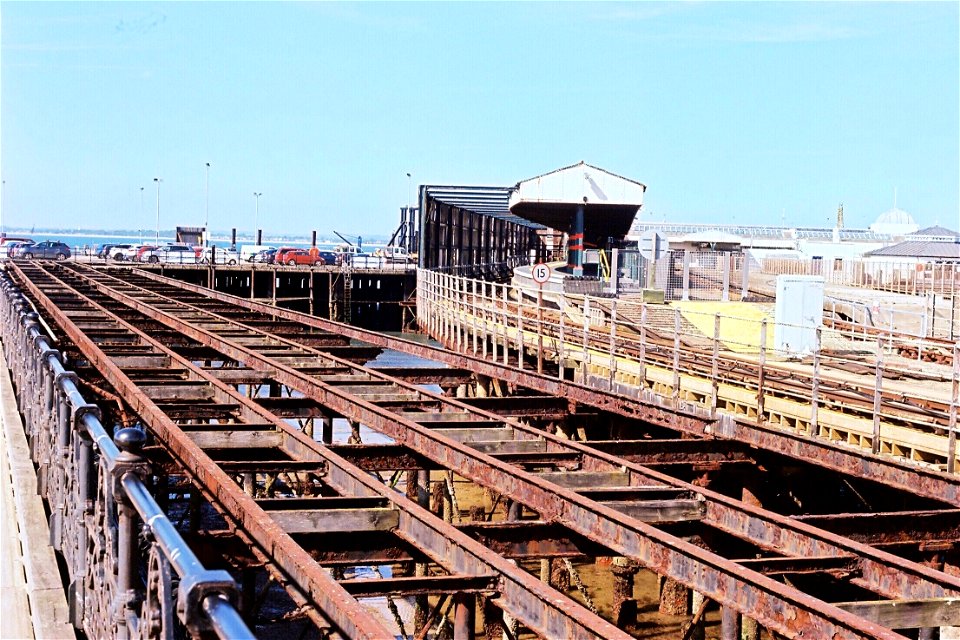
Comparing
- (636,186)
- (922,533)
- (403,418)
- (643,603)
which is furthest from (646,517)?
(636,186)

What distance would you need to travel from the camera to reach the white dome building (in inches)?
4387

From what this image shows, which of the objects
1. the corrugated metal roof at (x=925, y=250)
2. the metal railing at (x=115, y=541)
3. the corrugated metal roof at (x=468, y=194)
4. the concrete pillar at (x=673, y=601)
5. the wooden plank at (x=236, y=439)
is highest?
the corrugated metal roof at (x=468, y=194)

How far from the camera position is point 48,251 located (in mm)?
76125

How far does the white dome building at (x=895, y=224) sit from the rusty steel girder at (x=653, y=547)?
100m

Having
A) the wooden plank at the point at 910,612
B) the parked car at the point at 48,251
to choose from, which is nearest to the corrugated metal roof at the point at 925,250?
the wooden plank at the point at 910,612

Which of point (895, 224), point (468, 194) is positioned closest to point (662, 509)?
point (468, 194)

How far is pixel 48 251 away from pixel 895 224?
79.8 metres

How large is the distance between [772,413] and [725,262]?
16.7m

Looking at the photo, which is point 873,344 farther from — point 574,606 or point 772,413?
point 574,606

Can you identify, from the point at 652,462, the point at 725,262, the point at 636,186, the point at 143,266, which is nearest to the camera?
the point at 652,462

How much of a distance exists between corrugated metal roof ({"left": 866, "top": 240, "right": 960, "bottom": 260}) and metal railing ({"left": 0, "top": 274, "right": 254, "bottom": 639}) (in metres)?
46.7

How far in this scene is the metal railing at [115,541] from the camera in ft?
9.93

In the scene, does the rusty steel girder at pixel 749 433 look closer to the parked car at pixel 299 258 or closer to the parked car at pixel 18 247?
the parked car at pixel 299 258

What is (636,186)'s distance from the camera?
43688 mm
